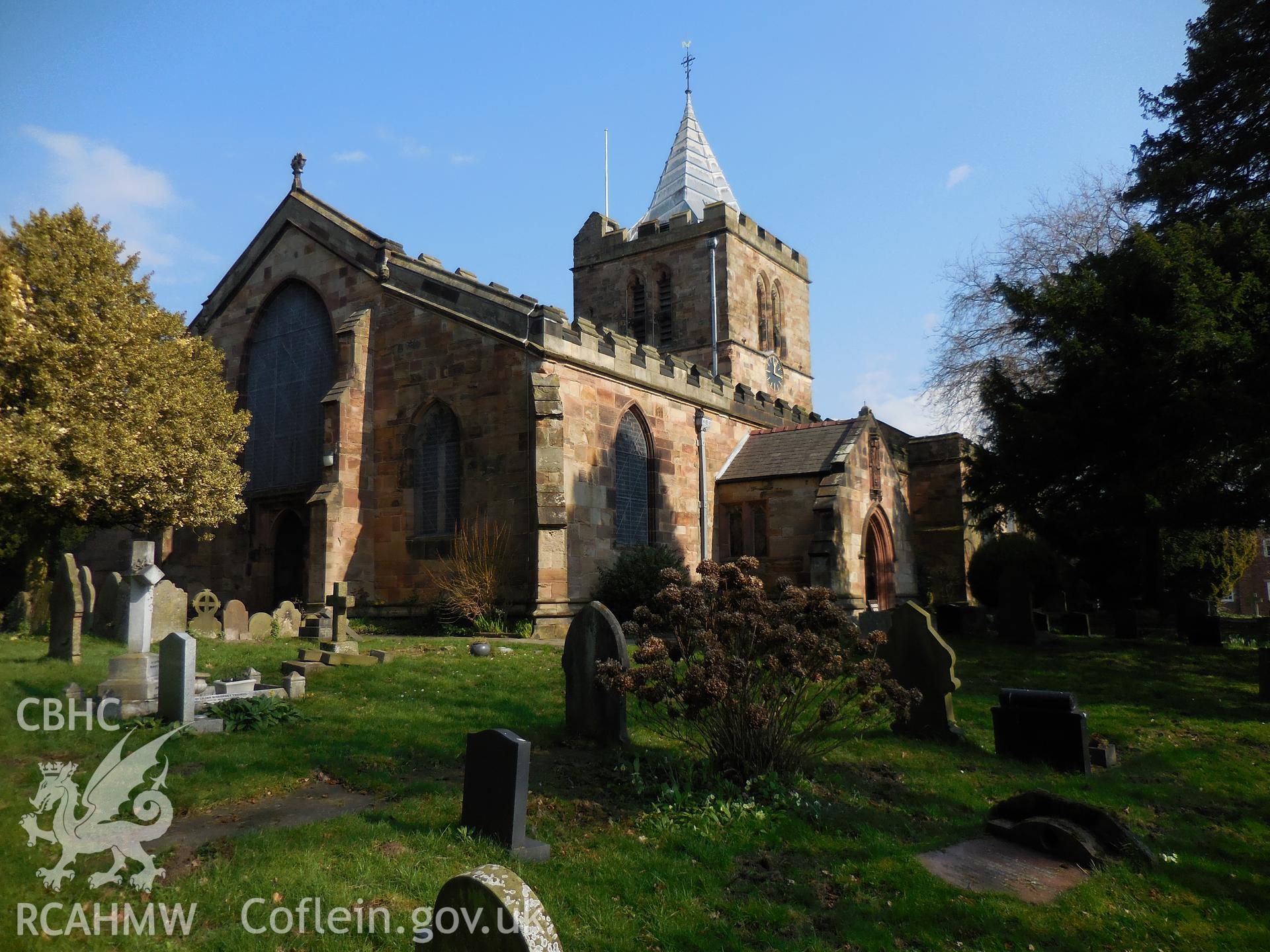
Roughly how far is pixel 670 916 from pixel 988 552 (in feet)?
77.2

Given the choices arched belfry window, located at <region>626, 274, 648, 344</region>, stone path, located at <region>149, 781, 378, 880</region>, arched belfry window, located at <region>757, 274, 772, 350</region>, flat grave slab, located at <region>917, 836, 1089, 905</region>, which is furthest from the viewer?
arched belfry window, located at <region>626, 274, 648, 344</region>

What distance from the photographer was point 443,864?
5.17 meters

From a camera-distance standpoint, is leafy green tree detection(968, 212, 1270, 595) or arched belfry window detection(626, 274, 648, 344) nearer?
leafy green tree detection(968, 212, 1270, 595)

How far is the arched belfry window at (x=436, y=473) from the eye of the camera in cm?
1906

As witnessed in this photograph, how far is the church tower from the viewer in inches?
1305

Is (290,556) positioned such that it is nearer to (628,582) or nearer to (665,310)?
(628,582)

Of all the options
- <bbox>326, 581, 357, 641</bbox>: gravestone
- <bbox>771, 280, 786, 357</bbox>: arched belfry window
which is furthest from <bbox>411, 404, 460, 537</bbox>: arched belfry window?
<bbox>771, 280, 786, 357</bbox>: arched belfry window

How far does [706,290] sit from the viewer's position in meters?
33.4

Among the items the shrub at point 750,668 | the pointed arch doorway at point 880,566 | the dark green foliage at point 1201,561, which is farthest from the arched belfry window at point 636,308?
the shrub at point 750,668

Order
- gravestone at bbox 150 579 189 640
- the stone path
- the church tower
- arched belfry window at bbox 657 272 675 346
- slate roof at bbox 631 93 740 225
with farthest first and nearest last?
slate roof at bbox 631 93 740 225 → arched belfry window at bbox 657 272 675 346 → the church tower → gravestone at bbox 150 579 189 640 → the stone path

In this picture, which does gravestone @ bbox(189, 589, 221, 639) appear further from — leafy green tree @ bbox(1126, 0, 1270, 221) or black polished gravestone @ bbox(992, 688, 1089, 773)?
leafy green tree @ bbox(1126, 0, 1270, 221)

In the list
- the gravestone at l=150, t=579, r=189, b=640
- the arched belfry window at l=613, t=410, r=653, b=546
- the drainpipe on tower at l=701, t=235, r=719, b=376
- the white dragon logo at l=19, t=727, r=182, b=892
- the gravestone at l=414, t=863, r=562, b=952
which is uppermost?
the drainpipe on tower at l=701, t=235, r=719, b=376

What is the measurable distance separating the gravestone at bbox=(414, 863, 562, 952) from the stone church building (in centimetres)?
1326

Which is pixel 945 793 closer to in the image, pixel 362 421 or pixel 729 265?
pixel 362 421
